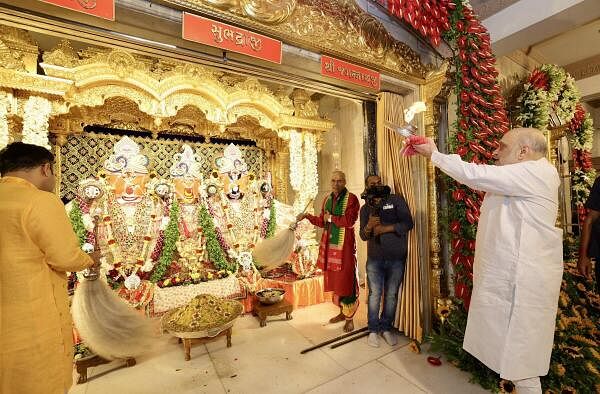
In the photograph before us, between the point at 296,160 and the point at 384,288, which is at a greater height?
the point at 296,160

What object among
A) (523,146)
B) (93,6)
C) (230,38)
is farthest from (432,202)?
(93,6)

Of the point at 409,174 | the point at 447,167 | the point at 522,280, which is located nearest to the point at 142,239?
the point at 409,174

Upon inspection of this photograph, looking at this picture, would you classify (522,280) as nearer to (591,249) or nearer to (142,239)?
(591,249)

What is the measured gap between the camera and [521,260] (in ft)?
5.76

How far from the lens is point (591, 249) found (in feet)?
9.20

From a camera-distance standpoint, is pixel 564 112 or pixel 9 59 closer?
pixel 9 59

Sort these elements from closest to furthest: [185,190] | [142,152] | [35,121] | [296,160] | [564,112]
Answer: [35,121], [142,152], [185,190], [296,160], [564,112]

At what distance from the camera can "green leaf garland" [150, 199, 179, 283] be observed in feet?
14.3

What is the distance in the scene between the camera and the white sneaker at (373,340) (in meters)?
3.21

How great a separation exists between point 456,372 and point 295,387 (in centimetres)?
159

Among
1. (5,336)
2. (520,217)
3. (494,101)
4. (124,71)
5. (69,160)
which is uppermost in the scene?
(124,71)

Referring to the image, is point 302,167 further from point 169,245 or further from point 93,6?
point 93,6

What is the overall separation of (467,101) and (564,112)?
435 cm

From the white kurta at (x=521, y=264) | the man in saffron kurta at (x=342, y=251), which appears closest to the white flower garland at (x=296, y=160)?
the man in saffron kurta at (x=342, y=251)
